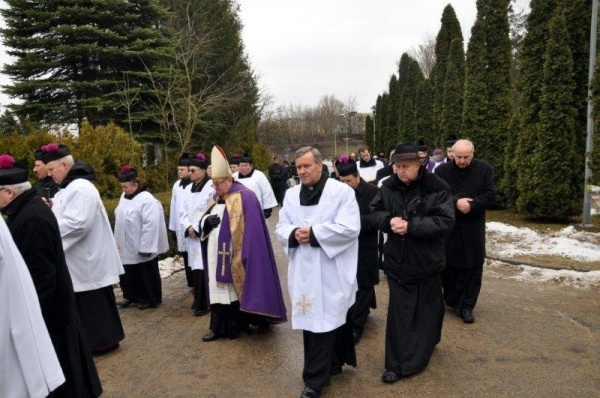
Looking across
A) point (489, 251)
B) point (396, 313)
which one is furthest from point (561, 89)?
point (396, 313)

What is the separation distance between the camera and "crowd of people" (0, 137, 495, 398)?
126 inches

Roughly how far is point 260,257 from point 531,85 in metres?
10.5

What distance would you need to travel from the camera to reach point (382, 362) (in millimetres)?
4605

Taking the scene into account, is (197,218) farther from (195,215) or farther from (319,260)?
(319,260)

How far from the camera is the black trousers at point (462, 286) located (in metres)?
5.62

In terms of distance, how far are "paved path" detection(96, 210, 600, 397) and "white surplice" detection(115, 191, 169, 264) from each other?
36.4 inches

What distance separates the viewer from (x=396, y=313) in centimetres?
422

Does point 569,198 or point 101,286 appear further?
point 569,198

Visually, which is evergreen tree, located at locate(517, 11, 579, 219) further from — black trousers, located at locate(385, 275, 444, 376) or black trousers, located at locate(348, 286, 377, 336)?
black trousers, located at locate(385, 275, 444, 376)

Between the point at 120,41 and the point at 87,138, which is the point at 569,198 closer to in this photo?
the point at 87,138

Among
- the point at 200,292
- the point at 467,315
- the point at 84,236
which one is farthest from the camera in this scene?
the point at 200,292

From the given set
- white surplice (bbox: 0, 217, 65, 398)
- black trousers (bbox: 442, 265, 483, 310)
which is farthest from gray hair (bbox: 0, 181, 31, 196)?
black trousers (bbox: 442, 265, 483, 310)

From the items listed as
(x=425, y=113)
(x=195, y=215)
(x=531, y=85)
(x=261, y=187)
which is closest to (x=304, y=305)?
(x=195, y=215)

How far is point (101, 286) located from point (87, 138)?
7677 mm
